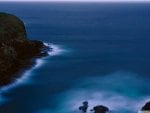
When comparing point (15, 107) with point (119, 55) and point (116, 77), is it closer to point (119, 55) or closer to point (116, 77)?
point (116, 77)

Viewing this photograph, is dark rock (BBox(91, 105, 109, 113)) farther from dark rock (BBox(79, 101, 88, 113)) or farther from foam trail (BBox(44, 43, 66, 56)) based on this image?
foam trail (BBox(44, 43, 66, 56))

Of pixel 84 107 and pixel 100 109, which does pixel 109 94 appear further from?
pixel 100 109

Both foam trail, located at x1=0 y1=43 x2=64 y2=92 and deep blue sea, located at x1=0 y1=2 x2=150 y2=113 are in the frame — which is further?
foam trail, located at x1=0 y1=43 x2=64 y2=92

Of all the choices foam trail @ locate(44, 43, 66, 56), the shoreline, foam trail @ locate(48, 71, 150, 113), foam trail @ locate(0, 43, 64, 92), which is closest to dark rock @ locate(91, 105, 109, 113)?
foam trail @ locate(48, 71, 150, 113)

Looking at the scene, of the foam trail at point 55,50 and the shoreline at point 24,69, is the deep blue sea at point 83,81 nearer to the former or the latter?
the foam trail at point 55,50

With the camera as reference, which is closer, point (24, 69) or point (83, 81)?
point (83, 81)

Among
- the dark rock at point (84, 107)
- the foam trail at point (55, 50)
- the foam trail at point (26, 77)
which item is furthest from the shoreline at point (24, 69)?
the dark rock at point (84, 107)

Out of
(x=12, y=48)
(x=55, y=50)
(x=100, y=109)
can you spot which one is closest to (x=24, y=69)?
(x=12, y=48)

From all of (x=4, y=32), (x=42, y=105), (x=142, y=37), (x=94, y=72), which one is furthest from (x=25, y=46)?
(x=142, y=37)
